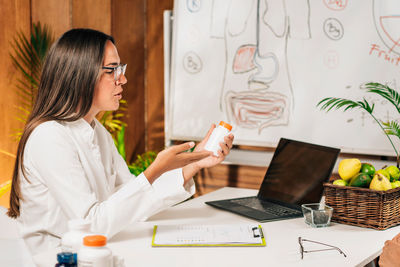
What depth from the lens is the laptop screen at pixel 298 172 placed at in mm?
1844

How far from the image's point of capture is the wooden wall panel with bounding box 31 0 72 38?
108 inches

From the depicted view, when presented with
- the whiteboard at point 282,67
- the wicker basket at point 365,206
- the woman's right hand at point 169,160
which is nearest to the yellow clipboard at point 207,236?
the woman's right hand at point 169,160

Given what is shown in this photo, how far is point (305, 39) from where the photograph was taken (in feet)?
7.90

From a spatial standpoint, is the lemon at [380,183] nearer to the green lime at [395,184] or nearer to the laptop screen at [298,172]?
the green lime at [395,184]

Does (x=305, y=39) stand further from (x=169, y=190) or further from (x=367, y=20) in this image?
(x=169, y=190)

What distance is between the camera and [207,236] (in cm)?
145

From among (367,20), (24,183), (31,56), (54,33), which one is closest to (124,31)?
(54,33)

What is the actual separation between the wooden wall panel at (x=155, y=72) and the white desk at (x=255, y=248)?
5.33 ft

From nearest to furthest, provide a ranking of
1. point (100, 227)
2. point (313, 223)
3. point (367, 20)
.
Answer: point (100, 227), point (313, 223), point (367, 20)

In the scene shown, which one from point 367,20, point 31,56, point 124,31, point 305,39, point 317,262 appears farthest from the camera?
point 124,31

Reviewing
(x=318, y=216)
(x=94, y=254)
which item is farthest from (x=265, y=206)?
(x=94, y=254)

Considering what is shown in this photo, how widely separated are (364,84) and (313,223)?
3.09ft

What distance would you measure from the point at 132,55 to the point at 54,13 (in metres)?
0.62

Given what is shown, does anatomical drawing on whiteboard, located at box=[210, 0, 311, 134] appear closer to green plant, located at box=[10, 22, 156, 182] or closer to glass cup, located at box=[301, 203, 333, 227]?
glass cup, located at box=[301, 203, 333, 227]
